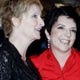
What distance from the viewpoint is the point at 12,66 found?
1.92m

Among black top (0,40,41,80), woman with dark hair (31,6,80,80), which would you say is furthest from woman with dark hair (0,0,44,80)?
woman with dark hair (31,6,80,80)

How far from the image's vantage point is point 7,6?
211 centimetres

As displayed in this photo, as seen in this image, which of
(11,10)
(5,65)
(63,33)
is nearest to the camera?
(5,65)

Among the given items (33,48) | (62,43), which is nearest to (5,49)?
(62,43)

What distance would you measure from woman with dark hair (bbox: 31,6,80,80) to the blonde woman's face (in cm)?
31

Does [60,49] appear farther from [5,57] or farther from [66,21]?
[5,57]

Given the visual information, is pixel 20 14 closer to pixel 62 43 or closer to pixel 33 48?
pixel 62 43

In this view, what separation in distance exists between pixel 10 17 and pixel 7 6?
8 centimetres

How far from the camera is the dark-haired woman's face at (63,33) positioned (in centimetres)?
245

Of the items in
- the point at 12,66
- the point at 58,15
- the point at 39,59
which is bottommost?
the point at 39,59

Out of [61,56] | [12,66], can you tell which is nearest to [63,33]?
[61,56]

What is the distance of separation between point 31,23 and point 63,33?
0.38m

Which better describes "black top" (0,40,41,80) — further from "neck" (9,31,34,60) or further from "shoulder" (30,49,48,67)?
"shoulder" (30,49,48,67)

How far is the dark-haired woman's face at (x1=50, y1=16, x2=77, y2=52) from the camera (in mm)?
2445
